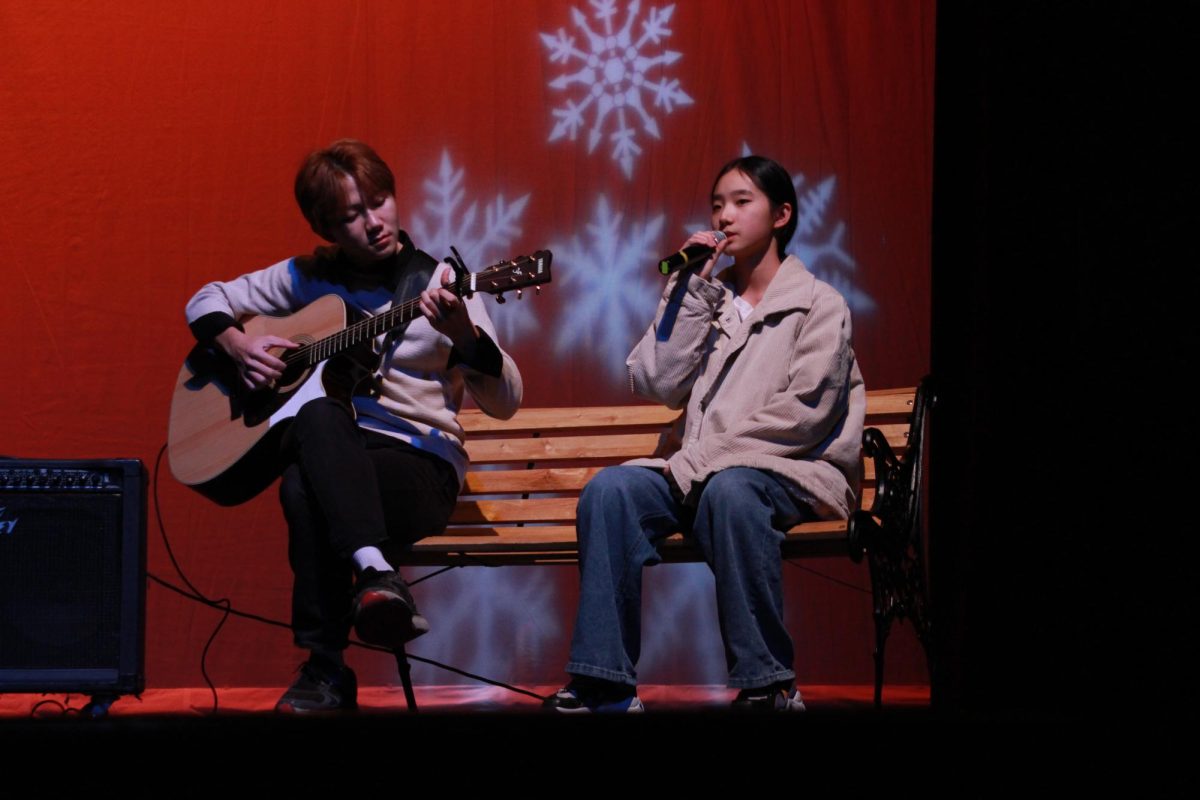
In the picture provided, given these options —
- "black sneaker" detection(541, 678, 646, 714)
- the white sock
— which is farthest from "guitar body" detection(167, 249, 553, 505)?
"black sneaker" detection(541, 678, 646, 714)

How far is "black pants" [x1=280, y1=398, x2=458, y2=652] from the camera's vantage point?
2.51 m

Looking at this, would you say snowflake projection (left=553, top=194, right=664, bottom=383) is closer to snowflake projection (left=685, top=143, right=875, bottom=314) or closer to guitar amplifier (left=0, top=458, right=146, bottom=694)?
snowflake projection (left=685, top=143, right=875, bottom=314)

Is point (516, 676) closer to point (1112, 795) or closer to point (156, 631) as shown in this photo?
point (156, 631)

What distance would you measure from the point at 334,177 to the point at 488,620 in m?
1.41

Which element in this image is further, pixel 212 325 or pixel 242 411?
pixel 212 325

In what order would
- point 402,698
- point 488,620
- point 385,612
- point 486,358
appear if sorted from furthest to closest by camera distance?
point 488,620 → point 402,698 → point 486,358 → point 385,612

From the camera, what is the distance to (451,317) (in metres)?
2.65

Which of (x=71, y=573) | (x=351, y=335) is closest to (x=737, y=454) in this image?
(x=351, y=335)

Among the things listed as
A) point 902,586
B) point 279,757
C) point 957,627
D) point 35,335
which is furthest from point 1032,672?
point 35,335

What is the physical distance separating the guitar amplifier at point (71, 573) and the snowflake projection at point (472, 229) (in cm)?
138

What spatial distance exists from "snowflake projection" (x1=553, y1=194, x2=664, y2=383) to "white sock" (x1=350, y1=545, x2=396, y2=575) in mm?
1425

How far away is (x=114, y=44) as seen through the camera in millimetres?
3998

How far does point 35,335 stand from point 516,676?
1.77 metres

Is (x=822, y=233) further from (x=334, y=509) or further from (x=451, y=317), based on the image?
(x=334, y=509)
